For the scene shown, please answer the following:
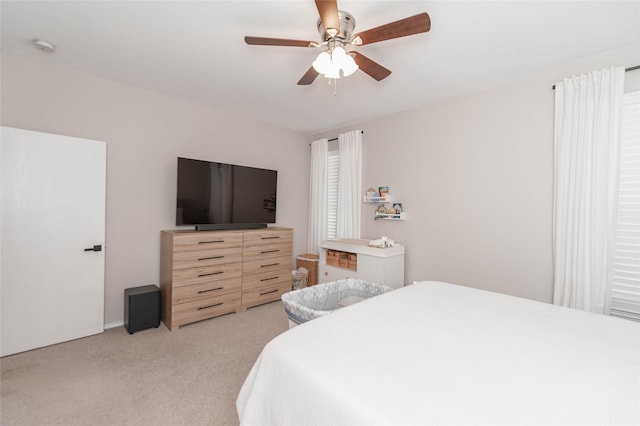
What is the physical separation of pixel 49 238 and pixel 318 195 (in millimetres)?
3212

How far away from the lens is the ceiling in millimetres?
1758

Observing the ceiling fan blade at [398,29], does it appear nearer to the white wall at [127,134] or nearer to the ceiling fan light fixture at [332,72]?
the ceiling fan light fixture at [332,72]

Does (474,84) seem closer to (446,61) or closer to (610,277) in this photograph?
(446,61)

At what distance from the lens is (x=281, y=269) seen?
3.74 meters

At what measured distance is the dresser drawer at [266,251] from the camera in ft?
11.1

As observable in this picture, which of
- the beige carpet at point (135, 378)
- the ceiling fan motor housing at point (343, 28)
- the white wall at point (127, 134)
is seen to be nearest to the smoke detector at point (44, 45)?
the white wall at point (127, 134)

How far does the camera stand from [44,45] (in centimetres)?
220

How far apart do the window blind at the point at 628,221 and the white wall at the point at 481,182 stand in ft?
1.24

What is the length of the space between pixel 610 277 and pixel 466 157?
61.9 inches

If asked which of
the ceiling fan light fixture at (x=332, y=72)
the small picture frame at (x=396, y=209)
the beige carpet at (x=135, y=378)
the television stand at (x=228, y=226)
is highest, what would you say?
the ceiling fan light fixture at (x=332, y=72)

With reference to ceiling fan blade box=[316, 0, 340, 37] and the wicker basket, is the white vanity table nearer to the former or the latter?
the wicker basket

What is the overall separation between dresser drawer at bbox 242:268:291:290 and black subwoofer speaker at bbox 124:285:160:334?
0.94 m

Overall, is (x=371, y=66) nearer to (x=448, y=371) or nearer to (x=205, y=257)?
(x=448, y=371)

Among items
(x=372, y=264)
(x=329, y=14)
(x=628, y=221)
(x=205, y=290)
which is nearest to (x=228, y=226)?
(x=205, y=290)
